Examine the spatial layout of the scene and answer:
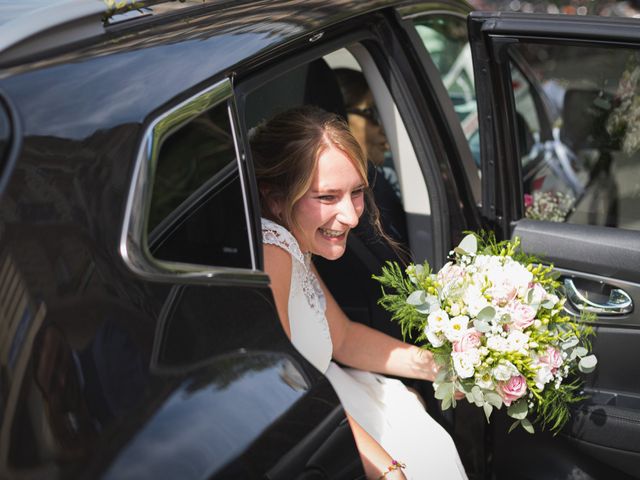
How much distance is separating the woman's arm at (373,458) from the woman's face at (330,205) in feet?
1.57

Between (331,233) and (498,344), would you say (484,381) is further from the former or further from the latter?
(331,233)

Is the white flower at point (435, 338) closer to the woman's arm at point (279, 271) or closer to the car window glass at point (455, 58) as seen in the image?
the woman's arm at point (279, 271)

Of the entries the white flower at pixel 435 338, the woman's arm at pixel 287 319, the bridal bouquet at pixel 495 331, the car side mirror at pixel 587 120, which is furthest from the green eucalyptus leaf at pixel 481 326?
the car side mirror at pixel 587 120

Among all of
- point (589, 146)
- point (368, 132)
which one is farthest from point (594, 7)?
point (368, 132)

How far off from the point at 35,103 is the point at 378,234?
5.04 ft

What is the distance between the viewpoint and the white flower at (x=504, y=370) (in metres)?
2.07

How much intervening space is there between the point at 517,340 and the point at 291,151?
706 millimetres

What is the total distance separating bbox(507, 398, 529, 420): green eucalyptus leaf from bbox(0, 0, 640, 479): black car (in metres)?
0.32

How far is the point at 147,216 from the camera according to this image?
143cm

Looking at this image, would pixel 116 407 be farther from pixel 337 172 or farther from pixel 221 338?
pixel 337 172

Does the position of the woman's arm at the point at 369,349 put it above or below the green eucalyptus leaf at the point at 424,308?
below

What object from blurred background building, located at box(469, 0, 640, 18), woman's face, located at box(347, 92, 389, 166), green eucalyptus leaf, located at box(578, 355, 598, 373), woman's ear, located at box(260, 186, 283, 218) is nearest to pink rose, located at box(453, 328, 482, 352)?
green eucalyptus leaf, located at box(578, 355, 598, 373)

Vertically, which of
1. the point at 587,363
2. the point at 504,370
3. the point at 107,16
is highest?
the point at 107,16

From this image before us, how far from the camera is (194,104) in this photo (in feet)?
5.05
